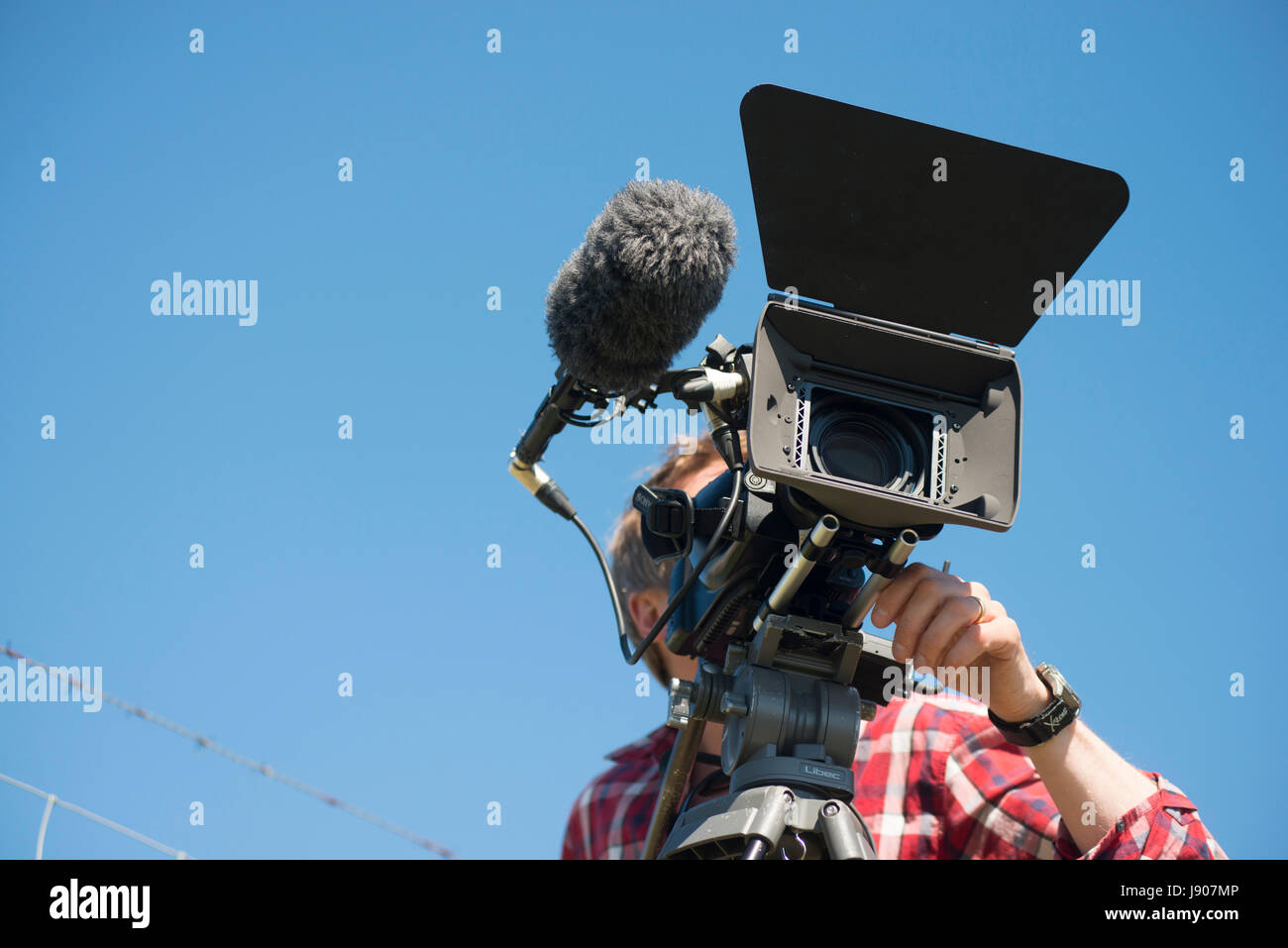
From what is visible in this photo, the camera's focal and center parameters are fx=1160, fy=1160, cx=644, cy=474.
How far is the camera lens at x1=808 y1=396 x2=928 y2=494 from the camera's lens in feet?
5.94

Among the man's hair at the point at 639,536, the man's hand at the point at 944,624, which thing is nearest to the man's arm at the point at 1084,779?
the man's hand at the point at 944,624

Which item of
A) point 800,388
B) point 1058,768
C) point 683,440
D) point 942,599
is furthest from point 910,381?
point 683,440

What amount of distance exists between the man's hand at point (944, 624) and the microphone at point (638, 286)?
63cm

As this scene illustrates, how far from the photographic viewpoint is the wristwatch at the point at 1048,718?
6.43ft

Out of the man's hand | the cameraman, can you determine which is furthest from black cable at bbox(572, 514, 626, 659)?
the man's hand

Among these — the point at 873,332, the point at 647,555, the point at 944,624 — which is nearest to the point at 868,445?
the point at 873,332

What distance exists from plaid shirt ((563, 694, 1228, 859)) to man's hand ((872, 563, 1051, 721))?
0.87 ft

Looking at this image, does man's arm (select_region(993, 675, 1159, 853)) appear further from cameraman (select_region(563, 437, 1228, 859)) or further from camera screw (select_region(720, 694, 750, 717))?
camera screw (select_region(720, 694, 750, 717))

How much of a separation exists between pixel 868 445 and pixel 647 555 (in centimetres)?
125

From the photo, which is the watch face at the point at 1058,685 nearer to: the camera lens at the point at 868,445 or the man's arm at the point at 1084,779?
the man's arm at the point at 1084,779

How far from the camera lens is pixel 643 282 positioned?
2109 mm

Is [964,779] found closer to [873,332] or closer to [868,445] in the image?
[868,445]

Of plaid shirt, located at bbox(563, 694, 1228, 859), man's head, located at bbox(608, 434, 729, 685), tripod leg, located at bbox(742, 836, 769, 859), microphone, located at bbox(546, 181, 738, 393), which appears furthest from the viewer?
man's head, located at bbox(608, 434, 729, 685)
